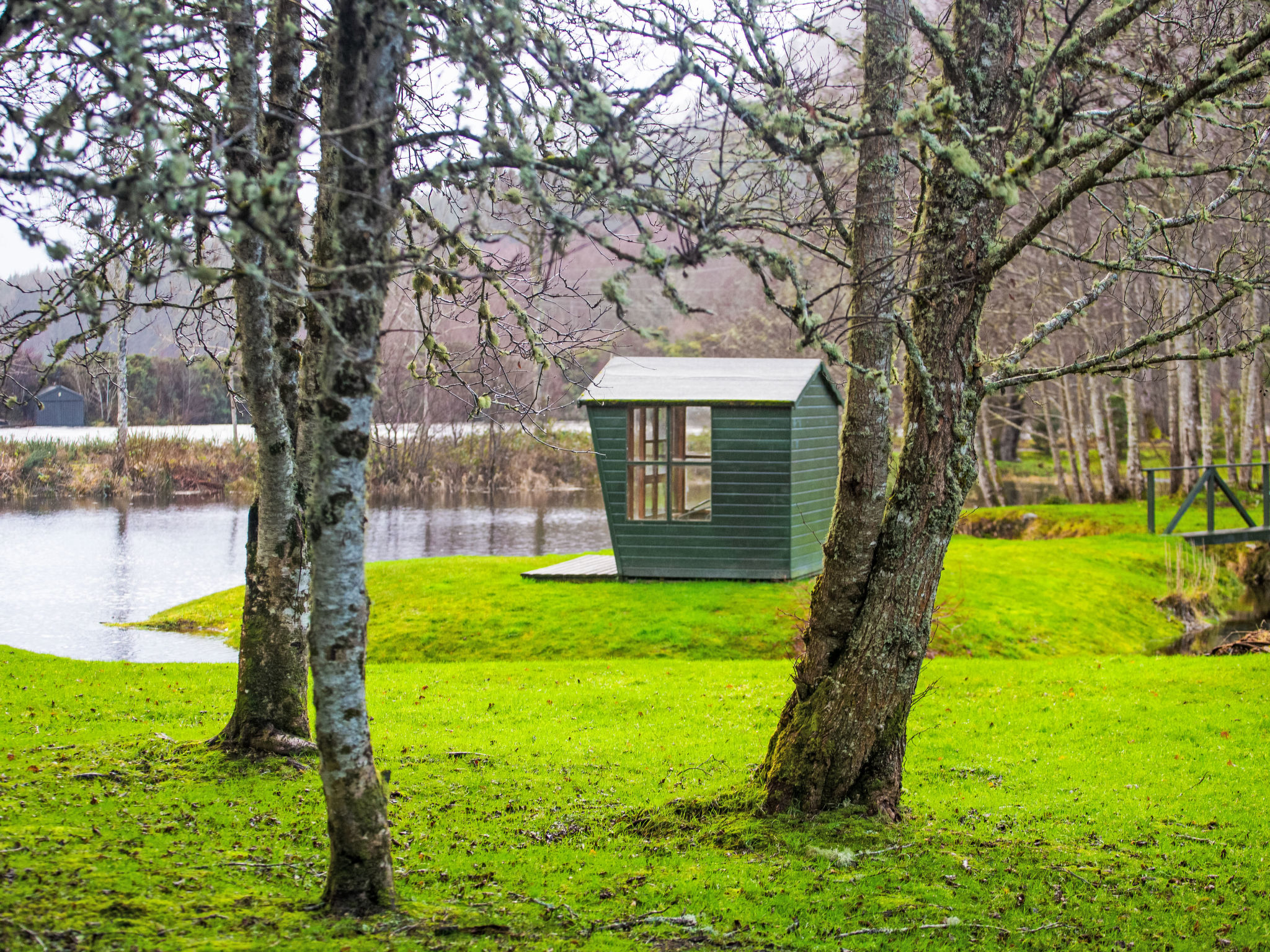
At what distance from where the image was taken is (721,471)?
15320 millimetres

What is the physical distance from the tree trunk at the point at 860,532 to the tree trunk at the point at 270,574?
10.7 feet

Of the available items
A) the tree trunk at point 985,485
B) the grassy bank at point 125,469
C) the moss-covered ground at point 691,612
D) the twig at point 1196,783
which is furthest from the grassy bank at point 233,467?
the twig at point 1196,783

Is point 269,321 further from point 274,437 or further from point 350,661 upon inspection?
point 350,661

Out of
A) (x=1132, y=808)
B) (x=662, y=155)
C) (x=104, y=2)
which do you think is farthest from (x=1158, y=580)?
(x=104, y=2)

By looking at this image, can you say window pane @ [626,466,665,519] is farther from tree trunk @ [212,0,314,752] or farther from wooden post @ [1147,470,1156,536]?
wooden post @ [1147,470,1156,536]

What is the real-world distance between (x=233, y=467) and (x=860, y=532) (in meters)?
31.6

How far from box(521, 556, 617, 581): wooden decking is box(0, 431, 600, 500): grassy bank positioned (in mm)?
13760

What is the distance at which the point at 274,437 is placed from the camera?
6477mm

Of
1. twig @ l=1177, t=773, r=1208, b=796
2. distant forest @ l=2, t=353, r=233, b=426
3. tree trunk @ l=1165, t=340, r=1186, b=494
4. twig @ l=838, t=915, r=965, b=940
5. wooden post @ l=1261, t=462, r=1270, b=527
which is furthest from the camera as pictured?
distant forest @ l=2, t=353, r=233, b=426

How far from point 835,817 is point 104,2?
5180 millimetres

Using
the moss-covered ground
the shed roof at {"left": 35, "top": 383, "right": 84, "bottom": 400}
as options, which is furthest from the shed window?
the shed roof at {"left": 35, "top": 383, "right": 84, "bottom": 400}

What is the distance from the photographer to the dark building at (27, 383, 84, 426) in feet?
137

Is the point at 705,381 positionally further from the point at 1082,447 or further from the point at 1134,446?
the point at 1134,446

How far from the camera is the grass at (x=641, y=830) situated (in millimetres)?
4176
